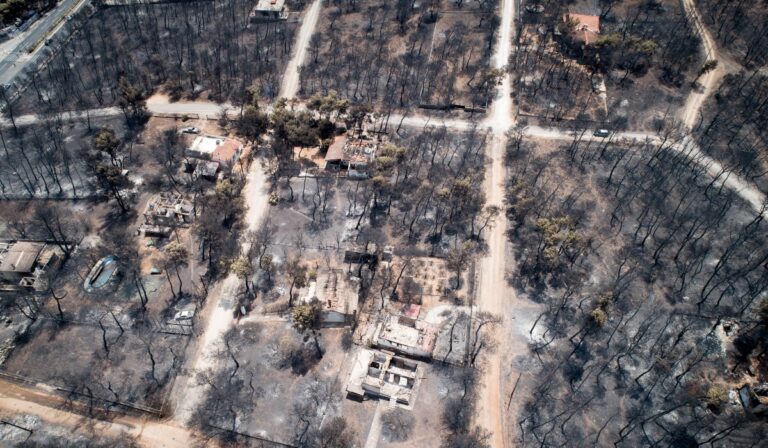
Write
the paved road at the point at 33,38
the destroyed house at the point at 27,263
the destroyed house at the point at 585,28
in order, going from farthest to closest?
the destroyed house at the point at 585,28 → the paved road at the point at 33,38 → the destroyed house at the point at 27,263

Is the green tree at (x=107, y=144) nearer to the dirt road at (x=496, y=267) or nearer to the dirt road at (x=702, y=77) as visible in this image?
the dirt road at (x=496, y=267)

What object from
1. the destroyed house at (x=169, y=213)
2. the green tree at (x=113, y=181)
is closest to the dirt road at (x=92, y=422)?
the destroyed house at (x=169, y=213)

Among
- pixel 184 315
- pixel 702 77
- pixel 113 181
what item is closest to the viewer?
pixel 184 315

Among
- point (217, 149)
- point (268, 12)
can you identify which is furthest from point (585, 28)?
point (217, 149)

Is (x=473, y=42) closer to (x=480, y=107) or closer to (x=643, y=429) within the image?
(x=480, y=107)

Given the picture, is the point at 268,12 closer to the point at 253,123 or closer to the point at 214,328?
the point at 253,123

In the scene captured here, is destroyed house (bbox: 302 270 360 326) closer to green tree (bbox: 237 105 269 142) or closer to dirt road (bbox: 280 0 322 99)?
green tree (bbox: 237 105 269 142)
